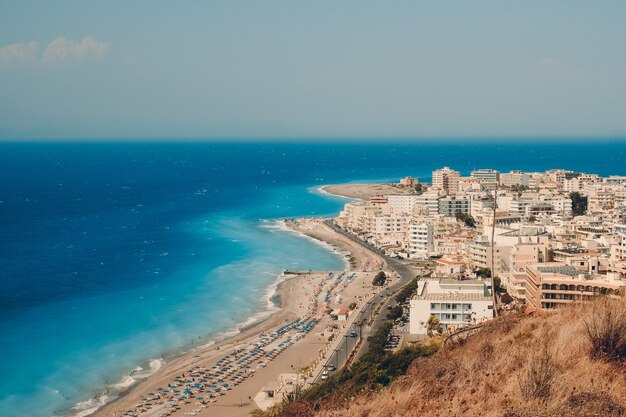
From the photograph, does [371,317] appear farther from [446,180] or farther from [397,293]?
[446,180]

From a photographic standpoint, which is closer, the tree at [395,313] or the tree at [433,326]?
the tree at [433,326]

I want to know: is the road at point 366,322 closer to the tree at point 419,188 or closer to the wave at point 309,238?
the wave at point 309,238

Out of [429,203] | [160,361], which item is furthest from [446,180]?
[160,361]

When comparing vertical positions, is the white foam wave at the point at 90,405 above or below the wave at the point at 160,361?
below

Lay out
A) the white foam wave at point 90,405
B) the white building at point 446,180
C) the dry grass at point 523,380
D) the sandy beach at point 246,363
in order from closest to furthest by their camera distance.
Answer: the dry grass at point 523,380 < the white foam wave at point 90,405 < the sandy beach at point 246,363 < the white building at point 446,180

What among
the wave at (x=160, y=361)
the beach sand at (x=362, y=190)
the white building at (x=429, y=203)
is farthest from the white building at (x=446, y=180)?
the wave at (x=160, y=361)

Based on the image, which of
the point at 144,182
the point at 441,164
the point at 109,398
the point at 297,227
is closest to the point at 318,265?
the point at 297,227

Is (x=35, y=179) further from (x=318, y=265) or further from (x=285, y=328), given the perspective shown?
(x=285, y=328)

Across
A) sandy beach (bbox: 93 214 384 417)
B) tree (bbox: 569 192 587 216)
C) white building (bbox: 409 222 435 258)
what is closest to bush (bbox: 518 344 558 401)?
sandy beach (bbox: 93 214 384 417)
